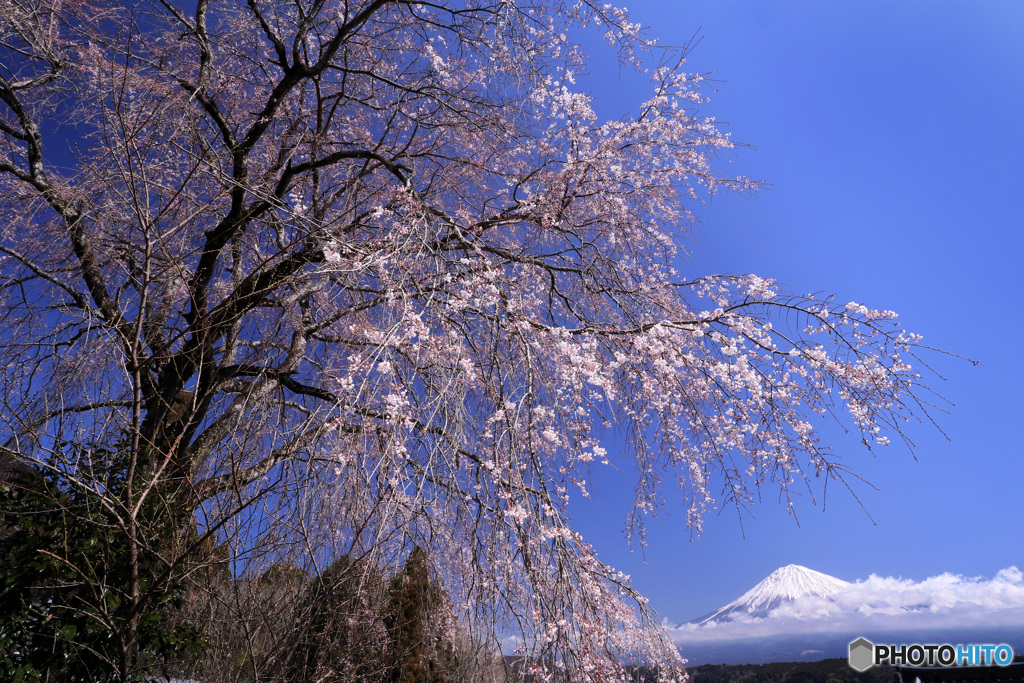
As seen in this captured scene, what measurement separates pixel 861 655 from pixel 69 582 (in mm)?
5392

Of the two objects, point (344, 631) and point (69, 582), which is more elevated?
point (69, 582)

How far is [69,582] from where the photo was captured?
2906 mm

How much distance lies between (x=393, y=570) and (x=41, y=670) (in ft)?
5.87

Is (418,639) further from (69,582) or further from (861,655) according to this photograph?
(861,655)

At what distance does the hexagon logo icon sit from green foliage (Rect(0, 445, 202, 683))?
4757mm

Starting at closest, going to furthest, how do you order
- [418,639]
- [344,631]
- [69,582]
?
1. [69,582]
2. [344,631]
3. [418,639]

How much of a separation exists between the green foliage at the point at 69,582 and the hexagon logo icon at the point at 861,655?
4757 millimetres

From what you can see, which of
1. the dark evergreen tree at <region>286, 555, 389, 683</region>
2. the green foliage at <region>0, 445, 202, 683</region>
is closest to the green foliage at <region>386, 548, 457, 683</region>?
the dark evergreen tree at <region>286, 555, 389, 683</region>

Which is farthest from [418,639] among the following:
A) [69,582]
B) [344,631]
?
[69,582]

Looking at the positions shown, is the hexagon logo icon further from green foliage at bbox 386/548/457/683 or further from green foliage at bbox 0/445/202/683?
green foliage at bbox 0/445/202/683

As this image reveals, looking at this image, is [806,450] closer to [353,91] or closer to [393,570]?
[393,570]

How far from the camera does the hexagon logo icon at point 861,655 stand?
4426 millimetres

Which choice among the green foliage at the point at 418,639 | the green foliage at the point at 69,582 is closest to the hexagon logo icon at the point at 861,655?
the green foliage at the point at 418,639

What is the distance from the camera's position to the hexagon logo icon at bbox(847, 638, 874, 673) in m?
4.43
